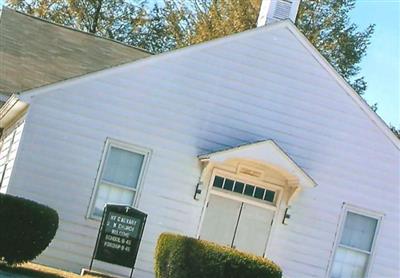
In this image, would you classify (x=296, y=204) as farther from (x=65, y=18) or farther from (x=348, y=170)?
(x=65, y=18)

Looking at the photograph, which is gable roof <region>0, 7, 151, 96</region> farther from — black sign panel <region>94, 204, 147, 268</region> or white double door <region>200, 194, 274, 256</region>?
white double door <region>200, 194, 274, 256</region>

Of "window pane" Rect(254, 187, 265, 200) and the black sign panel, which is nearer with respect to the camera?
the black sign panel

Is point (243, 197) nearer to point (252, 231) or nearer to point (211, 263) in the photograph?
point (252, 231)

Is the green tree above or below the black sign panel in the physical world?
above

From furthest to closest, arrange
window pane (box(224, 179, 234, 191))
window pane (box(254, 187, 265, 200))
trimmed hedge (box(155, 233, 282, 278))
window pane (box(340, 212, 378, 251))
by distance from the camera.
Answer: window pane (box(340, 212, 378, 251)), window pane (box(254, 187, 265, 200)), window pane (box(224, 179, 234, 191)), trimmed hedge (box(155, 233, 282, 278))

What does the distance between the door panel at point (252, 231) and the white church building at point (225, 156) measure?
23mm

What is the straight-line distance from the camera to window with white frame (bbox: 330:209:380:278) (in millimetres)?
18422

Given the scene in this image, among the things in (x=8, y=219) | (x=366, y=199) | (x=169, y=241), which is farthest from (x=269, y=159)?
(x=8, y=219)

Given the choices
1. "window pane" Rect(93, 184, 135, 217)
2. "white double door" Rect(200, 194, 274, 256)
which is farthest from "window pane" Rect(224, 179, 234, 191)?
"window pane" Rect(93, 184, 135, 217)

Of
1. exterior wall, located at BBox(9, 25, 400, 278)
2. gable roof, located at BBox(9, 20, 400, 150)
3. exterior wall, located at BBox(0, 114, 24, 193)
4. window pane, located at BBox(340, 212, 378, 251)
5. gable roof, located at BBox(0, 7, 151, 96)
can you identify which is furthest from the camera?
window pane, located at BBox(340, 212, 378, 251)

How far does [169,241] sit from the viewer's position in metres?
14.1

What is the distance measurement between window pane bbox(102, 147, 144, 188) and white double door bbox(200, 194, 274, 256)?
1.78 metres

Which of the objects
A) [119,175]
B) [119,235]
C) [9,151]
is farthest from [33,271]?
[9,151]

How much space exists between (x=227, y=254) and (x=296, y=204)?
5415 mm
